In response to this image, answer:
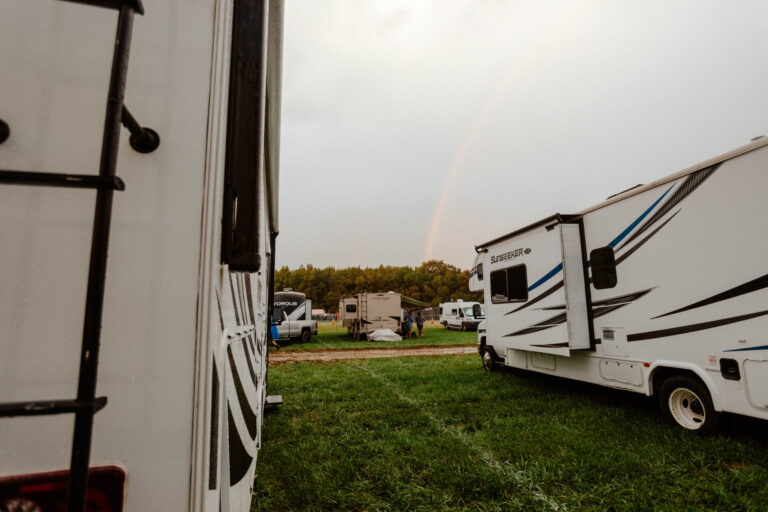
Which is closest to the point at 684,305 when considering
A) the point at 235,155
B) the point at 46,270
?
the point at 235,155

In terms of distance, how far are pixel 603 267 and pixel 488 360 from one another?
4.44 meters

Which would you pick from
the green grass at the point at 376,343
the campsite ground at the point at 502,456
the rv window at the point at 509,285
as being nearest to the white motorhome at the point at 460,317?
the green grass at the point at 376,343

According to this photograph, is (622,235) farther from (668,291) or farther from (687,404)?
(687,404)

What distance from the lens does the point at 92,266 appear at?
2.57ft

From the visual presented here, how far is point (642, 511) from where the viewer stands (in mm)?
2996

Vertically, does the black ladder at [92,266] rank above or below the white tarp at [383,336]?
above

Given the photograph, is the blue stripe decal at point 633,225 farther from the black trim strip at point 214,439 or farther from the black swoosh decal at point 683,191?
the black trim strip at point 214,439

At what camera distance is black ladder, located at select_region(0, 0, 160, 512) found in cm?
72

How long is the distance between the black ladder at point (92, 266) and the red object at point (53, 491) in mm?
218

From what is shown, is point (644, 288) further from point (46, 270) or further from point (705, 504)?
point (46, 270)

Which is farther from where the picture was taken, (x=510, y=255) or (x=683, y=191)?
(x=510, y=255)

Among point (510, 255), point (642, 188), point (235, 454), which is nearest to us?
point (235, 454)

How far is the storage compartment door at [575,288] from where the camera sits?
5699 millimetres

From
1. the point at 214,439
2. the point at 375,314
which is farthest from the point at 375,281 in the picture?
the point at 214,439
